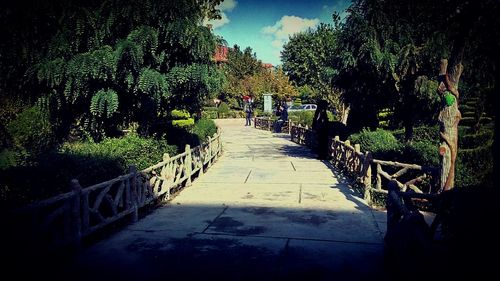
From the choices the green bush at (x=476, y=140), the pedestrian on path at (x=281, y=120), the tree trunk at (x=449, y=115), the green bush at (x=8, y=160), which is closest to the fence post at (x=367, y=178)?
the tree trunk at (x=449, y=115)

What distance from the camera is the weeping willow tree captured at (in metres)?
8.85

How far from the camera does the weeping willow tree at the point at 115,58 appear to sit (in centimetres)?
885

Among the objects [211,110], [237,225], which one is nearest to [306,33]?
[211,110]

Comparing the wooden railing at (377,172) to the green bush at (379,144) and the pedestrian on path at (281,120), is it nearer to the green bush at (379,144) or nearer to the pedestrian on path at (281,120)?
the green bush at (379,144)

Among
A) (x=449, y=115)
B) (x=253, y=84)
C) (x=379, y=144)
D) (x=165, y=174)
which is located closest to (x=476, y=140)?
(x=379, y=144)

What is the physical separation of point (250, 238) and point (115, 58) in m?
5.52

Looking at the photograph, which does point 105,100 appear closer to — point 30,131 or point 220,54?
point 30,131

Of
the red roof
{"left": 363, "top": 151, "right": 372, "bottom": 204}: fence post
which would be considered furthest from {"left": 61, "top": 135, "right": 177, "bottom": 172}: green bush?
{"left": 363, "top": 151, "right": 372, "bottom": 204}: fence post

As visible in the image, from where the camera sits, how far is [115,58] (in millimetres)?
8688

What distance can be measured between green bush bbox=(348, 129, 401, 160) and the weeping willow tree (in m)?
5.25

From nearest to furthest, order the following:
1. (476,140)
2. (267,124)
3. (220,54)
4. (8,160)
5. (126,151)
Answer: (8,160), (126,151), (476,140), (267,124), (220,54)

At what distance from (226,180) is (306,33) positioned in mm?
50835

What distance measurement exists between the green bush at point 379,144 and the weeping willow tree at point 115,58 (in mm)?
5247

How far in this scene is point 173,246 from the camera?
5789mm
